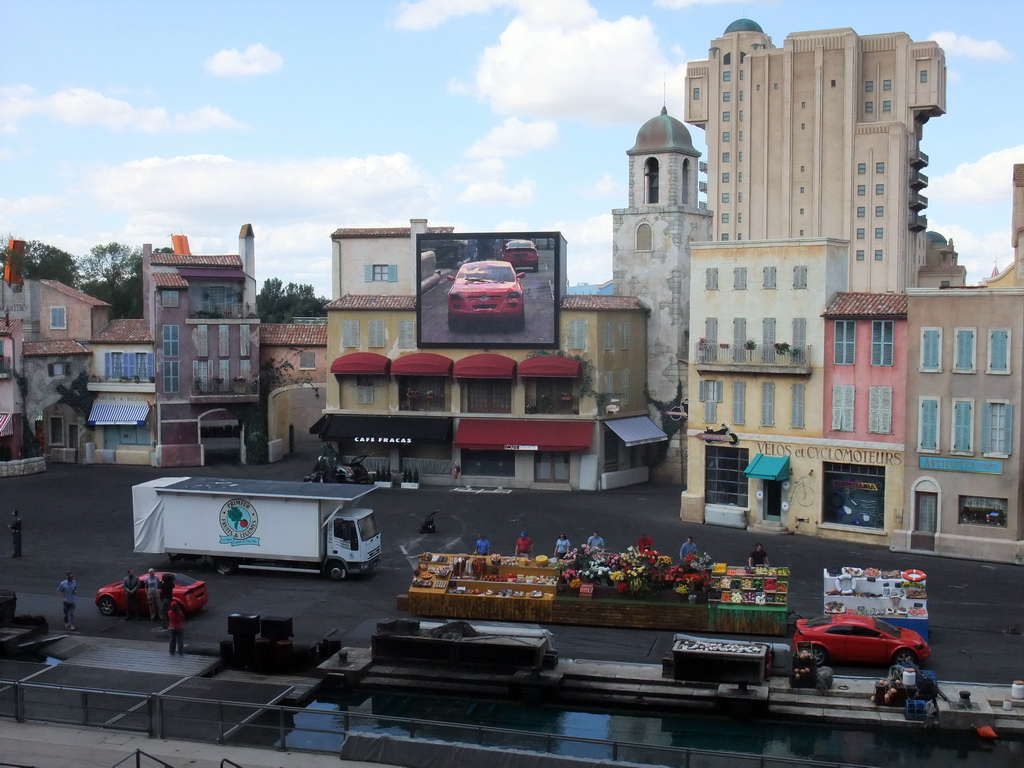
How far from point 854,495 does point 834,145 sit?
7756 centimetres

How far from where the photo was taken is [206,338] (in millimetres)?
57250

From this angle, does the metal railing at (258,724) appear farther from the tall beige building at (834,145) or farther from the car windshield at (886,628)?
the tall beige building at (834,145)

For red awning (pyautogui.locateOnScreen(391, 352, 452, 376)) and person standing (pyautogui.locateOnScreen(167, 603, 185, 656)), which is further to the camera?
red awning (pyautogui.locateOnScreen(391, 352, 452, 376))

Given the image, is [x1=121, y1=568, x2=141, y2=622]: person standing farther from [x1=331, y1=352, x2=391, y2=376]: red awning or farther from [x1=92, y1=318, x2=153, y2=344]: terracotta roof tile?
[x1=92, y1=318, x2=153, y2=344]: terracotta roof tile

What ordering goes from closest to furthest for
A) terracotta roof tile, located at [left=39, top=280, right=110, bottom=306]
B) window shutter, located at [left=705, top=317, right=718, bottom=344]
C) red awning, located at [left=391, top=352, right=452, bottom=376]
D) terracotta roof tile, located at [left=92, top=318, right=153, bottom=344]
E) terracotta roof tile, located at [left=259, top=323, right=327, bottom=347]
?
window shutter, located at [left=705, top=317, right=718, bottom=344], red awning, located at [left=391, top=352, right=452, bottom=376], terracotta roof tile, located at [left=92, top=318, right=153, bottom=344], terracotta roof tile, located at [left=39, top=280, right=110, bottom=306], terracotta roof tile, located at [left=259, top=323, right=327, bottom=347]

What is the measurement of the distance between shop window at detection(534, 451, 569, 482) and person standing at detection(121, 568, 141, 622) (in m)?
25.2

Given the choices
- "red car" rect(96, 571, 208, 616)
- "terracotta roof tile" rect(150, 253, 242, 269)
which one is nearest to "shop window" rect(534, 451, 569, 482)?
"terracotta roof tile" rect(150, 253, 242, 269)

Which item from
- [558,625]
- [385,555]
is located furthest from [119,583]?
[558,625]

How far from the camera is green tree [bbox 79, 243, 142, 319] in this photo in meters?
93.7

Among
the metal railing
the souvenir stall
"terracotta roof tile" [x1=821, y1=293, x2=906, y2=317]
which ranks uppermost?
"terracotta roof tile" [x1=821, y1=293, x2=906, y2=317]

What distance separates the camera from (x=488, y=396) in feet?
178

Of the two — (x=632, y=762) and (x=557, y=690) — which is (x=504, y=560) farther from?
(x=632, y=762)

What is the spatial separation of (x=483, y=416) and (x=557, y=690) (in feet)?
96.1

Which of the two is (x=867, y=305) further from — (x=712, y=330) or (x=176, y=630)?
(x=176, y=630)
